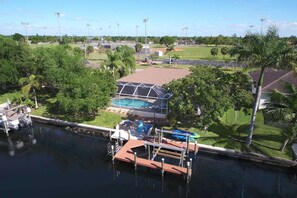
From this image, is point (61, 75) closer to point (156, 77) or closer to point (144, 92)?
point (144, 92)

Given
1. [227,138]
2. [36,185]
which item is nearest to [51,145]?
[36,185]

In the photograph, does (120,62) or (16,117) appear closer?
(16,117)

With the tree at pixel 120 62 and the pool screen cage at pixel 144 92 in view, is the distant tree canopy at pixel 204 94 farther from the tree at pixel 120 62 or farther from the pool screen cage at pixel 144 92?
the tree at pixel 120 62

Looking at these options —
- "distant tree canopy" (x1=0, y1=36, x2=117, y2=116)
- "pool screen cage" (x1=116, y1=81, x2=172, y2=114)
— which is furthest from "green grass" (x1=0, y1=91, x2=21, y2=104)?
"pool screen cage" (x1=116, y1=81, x2=172, y2=114)

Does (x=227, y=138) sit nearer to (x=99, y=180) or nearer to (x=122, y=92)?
(x=99, y=180)

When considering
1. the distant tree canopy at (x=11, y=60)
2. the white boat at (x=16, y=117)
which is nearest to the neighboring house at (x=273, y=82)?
the white boat at (x=16, y=117)

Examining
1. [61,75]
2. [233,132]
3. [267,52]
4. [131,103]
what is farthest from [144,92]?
[267,52]
